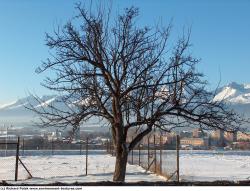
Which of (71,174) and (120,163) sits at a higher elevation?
(120,163)

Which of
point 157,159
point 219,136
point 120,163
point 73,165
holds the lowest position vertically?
point 73,165

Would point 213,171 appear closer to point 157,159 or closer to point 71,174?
point 71,174

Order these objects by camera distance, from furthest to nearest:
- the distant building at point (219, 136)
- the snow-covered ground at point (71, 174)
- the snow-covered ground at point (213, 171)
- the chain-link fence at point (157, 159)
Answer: the snow-covered ground at point (213, 171) → the chain-link fence at point (157, 159) → the snow-covered ground at point (71, 174) → the distant building at point (219, 136)

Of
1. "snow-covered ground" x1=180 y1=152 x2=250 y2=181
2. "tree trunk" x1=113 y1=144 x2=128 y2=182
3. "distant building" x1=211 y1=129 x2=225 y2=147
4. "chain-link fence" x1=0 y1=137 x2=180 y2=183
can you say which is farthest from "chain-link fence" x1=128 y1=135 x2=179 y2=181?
"tree trunk" x1=113 y1=144 x2=128 y2=182

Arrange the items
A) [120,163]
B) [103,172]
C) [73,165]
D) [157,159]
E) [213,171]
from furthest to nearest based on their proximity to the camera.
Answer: [157,159] → [73,165] → [213,171] → [103,172] → [120,163]

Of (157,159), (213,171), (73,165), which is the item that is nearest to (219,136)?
(213,171)

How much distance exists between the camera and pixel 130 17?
1311 centimetres

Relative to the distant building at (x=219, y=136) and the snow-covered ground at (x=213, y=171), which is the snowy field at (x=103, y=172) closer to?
the snow-covered ground at (x=213, y=171)

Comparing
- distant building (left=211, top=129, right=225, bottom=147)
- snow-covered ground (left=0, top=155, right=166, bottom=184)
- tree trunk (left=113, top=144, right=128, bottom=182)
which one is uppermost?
distant building (left=211, top=129, right=225, bottom=147)

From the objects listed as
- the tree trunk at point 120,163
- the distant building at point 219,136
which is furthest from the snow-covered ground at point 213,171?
the tree trunk at point 120,163

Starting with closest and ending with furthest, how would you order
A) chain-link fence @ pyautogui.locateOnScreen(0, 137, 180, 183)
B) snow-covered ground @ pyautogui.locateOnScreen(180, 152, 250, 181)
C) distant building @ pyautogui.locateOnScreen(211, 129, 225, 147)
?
distant building @ pyautogui.locateOnScreen(211, 129, 225, 147) → snow-covered ground @ pyautogui.locateOnScreen(180, 152, 250, 181) → chain-link fence @ pyautogui.locateOnScreen(0, 137, 180, 183)

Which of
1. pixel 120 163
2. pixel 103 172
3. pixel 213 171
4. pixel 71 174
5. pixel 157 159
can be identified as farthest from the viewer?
pixel 157 159

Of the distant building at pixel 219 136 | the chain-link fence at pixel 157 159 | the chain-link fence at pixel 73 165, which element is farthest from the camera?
the chain-link fence at pixel 73 165

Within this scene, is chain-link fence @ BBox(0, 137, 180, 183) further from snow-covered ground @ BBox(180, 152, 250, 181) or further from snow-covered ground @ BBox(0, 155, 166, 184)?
snow-covered ground @ BBox(180, 152, 250, 181)
